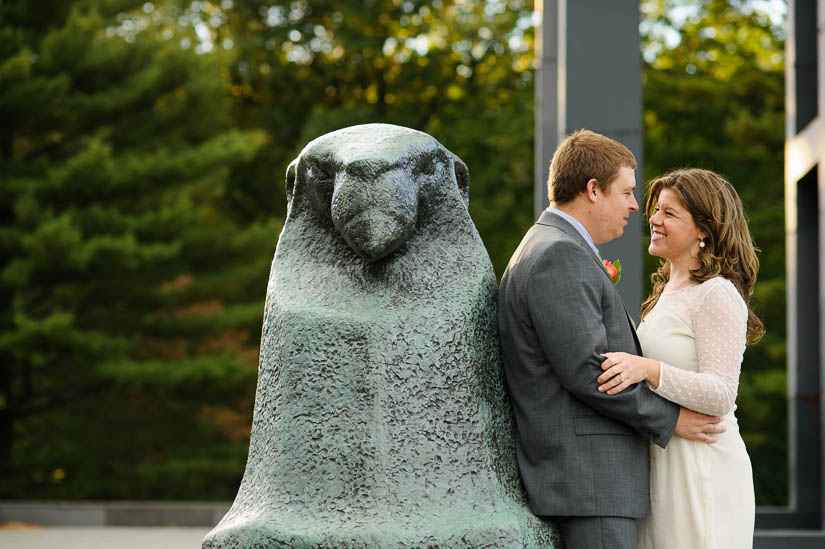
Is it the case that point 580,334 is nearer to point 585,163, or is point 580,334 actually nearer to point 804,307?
point 585,163

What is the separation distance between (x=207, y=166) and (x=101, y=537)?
6.35 metres

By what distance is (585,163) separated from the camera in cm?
278

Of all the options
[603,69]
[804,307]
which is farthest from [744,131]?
[603,69]

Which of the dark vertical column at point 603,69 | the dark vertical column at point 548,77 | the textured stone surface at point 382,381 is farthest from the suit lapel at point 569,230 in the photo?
the dark vertical column at point 548,77

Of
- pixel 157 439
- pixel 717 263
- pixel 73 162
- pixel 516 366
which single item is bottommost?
pixel 157 439

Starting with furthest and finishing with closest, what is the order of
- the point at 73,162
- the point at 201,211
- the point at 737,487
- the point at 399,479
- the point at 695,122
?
the point at 695,122 < the point at 201,211 < the point at 73,162 < the point at 737,487 < the point at 399,479

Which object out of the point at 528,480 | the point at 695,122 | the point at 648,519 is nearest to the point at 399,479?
the point at 528,480

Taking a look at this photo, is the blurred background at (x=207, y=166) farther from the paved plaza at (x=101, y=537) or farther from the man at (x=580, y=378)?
the man at (x=580, y=378)

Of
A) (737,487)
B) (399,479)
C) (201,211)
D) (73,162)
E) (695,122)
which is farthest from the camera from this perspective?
(695,122)

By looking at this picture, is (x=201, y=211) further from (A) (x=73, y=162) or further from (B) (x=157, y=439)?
(B) (x=157, y=439)

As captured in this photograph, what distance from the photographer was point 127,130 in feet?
51.2

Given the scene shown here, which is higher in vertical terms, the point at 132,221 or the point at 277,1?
the point at 277,1

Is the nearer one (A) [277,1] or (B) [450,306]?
(B) [450,306]

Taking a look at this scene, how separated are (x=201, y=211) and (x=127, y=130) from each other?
1.81 m
